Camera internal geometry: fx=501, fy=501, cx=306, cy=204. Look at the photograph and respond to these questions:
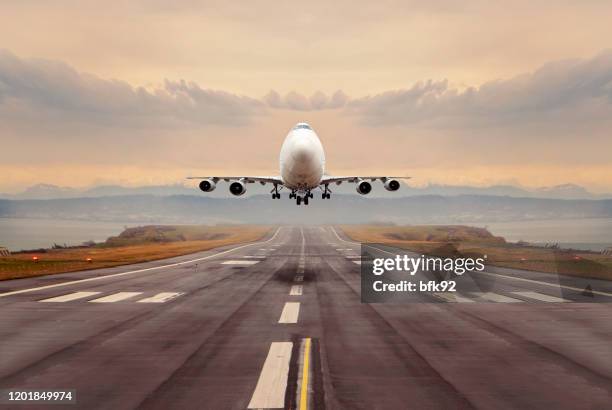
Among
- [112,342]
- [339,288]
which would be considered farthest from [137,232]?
[112,342]

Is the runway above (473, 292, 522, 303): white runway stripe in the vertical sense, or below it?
below

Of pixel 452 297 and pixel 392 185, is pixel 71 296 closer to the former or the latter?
pixel 452 297

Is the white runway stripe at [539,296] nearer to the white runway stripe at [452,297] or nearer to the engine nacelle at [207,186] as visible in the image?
the white runway stripe at [452,297]

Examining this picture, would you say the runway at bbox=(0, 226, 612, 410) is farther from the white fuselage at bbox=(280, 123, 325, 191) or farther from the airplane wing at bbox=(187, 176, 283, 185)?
the airplane wing at bbox=(187, 176, 283, 185)

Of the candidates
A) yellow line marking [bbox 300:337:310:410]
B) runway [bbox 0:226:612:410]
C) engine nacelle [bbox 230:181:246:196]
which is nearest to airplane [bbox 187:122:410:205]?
engine nacelle [bbox 230:181:246:196]

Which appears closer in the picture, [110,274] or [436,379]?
[436,379]

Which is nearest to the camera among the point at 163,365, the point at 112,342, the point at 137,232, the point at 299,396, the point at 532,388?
the point at 299,396

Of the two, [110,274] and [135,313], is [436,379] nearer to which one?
[135,313]
